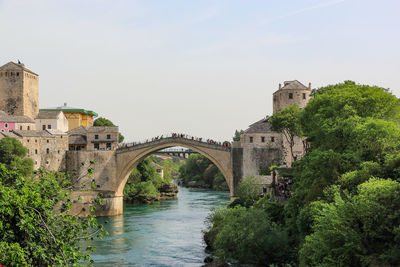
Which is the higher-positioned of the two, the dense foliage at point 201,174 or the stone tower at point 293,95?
the stone tower at point 293,95

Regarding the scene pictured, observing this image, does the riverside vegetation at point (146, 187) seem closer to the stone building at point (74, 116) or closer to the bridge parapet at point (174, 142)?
the bridge parapet at point (174, 142)

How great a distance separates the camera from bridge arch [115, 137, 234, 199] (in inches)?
2228

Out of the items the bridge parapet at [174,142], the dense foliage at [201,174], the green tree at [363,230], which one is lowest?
the green tree at [363,230]

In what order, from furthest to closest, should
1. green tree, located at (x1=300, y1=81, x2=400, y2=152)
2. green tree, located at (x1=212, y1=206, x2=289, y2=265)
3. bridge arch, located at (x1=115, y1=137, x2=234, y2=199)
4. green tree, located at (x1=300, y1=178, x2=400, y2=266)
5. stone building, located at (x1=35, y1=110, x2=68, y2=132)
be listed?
stone building, located at (x1=35, y1=110, x2=68, y2=132)
bridge arch, located at (x1=115, y1=137, x2=234, y2=199)
green tree, located at (x1=300, y1=81, x2=400, y2=152)
green tree, located at (x1=212, y1=206, x2=289, y2=265)
green tree, located at (x1=300, y1=178, x2=400, y2=266)

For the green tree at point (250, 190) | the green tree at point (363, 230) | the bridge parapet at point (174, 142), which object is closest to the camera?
the green tree at point (363, 230)

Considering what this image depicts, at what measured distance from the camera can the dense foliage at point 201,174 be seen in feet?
281

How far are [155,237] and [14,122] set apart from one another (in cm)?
2959

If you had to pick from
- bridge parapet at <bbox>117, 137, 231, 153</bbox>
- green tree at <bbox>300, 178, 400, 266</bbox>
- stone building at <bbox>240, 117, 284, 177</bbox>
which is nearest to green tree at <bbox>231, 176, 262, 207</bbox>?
stone building at <bbox>240, 117, 284, 177</bbox>

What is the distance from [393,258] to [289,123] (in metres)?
33.4

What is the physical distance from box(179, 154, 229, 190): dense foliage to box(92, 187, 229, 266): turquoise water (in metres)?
22.7

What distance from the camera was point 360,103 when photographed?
112ft

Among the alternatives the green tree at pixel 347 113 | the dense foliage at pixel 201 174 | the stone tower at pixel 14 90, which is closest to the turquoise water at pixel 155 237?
the green tree at pixel 347 113

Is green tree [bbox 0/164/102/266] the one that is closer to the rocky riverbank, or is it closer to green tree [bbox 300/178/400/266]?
green tree [bbox 300/178/400/266]

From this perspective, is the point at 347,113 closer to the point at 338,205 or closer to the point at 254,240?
the point at 254,240
